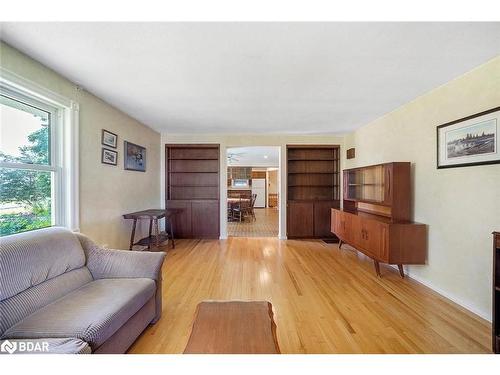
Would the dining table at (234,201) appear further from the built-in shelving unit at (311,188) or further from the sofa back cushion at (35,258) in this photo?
the sofa back cushion at (35,258)

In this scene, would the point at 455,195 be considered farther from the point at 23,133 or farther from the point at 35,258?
the point at 23,133

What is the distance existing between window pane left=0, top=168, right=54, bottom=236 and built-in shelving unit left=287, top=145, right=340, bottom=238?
4.23 m

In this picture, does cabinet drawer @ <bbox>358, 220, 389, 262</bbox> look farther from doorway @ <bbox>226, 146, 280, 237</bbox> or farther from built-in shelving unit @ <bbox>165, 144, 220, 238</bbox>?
doorway @ <bbox>226, 146, 280, 237</bbox>

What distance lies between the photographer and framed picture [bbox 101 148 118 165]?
10.4ft

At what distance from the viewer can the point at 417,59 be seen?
207 centimetres

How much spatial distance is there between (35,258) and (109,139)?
2.12 m

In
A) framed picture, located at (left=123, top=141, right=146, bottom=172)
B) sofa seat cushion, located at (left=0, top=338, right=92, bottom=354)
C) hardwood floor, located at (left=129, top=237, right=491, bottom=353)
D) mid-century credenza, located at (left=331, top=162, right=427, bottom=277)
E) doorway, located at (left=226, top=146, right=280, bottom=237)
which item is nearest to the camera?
sofa seat cushion, located at (left=0, top=338, right=92, bottom=354)

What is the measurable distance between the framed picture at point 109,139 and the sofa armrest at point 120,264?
1.57 meters

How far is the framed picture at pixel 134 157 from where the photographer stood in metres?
3.84

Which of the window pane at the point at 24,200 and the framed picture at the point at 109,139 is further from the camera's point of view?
the framed picture at the point at 109,139

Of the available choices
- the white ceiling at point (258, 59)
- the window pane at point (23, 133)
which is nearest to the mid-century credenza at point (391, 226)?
the white ceiling at point (258, 59)

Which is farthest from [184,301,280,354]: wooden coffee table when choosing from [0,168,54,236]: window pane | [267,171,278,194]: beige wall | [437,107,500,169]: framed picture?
[267,171,278,194]: beige wall
